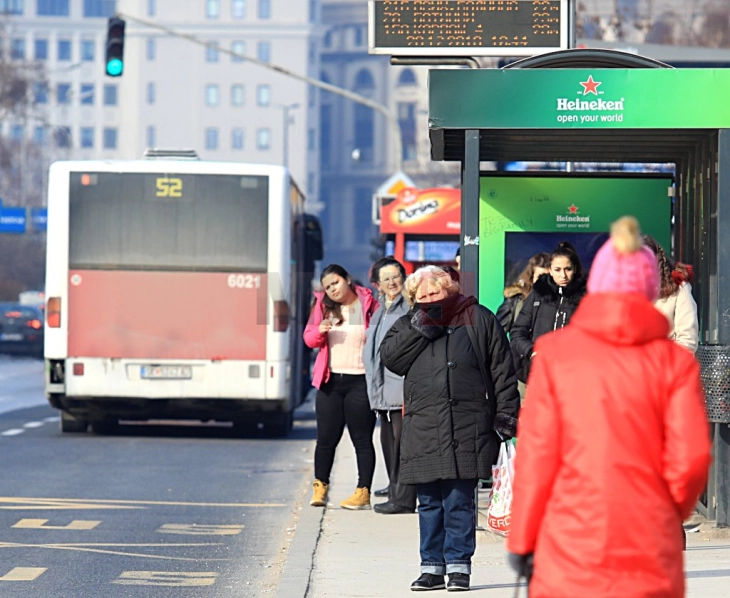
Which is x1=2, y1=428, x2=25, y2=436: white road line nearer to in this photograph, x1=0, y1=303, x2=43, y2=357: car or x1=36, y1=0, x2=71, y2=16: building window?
x1=0, y1=303, x2=43, y2=357: car

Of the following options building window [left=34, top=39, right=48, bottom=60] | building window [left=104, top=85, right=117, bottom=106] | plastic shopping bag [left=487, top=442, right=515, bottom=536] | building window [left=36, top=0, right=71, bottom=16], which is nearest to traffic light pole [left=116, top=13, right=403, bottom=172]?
plastic shopping bag [left=487, top=442, right=515, bottom=536]

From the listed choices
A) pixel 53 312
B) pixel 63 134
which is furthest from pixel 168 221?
pixel 63 134

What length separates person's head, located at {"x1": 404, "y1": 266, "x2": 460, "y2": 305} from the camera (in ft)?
27.1

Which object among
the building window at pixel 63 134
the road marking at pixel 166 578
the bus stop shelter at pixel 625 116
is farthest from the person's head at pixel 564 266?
the building window at pixel 63 134

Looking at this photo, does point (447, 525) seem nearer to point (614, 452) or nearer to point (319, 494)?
point (614, 452)

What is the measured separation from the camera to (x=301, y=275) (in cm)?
2184

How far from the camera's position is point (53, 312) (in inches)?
723

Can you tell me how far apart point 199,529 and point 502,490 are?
119 inches

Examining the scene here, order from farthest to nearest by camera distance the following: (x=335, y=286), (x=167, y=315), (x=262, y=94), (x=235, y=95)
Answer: (x=235, y=95) < (x=262, y=94) < (x=167, y=315) < (x=335, y=286)

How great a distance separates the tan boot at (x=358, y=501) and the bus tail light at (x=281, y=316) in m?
6.48

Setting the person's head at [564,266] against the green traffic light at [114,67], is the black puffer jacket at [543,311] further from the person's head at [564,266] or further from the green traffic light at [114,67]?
the green traffic light at [114,67]

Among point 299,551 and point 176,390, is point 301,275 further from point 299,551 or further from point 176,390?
point 299,551

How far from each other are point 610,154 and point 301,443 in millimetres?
7928

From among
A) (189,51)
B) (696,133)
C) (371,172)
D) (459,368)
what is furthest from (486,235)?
(371,172)
